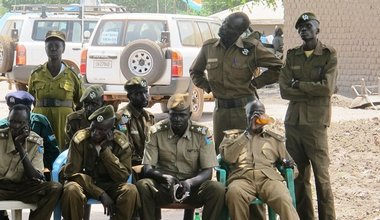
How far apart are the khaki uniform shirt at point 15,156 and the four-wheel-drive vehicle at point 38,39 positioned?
9.48 meters

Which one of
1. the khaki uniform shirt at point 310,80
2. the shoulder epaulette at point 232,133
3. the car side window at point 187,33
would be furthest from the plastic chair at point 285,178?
the car side window at point 187,33

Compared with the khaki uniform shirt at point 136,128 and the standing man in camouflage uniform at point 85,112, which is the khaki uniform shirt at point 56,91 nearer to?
the standing man in camouflage uniform at point 85,112

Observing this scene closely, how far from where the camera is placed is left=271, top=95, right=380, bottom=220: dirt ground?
938 centimetres

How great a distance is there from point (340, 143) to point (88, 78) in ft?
14.5

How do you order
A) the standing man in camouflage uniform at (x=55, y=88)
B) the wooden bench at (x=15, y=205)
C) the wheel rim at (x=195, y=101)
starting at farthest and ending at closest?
1. the wheel rim at (x=195, y=101)
2. the standing man in camouflage uniform at (x=55, y=88)
3. the wooden bench at (x=15, y=205)

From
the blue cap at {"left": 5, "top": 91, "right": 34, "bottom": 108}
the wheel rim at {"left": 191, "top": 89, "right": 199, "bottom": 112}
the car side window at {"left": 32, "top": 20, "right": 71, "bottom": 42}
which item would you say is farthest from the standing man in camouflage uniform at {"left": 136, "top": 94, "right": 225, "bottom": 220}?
the car side window at {"left": 32, "top": 20, "right": 71, "bottom": 42}

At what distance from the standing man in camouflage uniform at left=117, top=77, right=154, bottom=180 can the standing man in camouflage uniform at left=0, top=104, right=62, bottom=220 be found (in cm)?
96

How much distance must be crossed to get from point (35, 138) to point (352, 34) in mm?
15110

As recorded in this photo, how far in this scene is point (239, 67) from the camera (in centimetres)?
842

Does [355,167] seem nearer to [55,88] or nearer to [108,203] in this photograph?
[55,88]

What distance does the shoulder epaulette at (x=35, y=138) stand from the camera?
7445 mm

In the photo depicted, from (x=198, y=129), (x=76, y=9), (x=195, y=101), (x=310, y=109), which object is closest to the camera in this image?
(x=198, y=129)

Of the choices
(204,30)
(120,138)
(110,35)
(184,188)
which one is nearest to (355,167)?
(184,188)

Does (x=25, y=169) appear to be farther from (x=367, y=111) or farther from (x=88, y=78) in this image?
(x=367, y=111)
